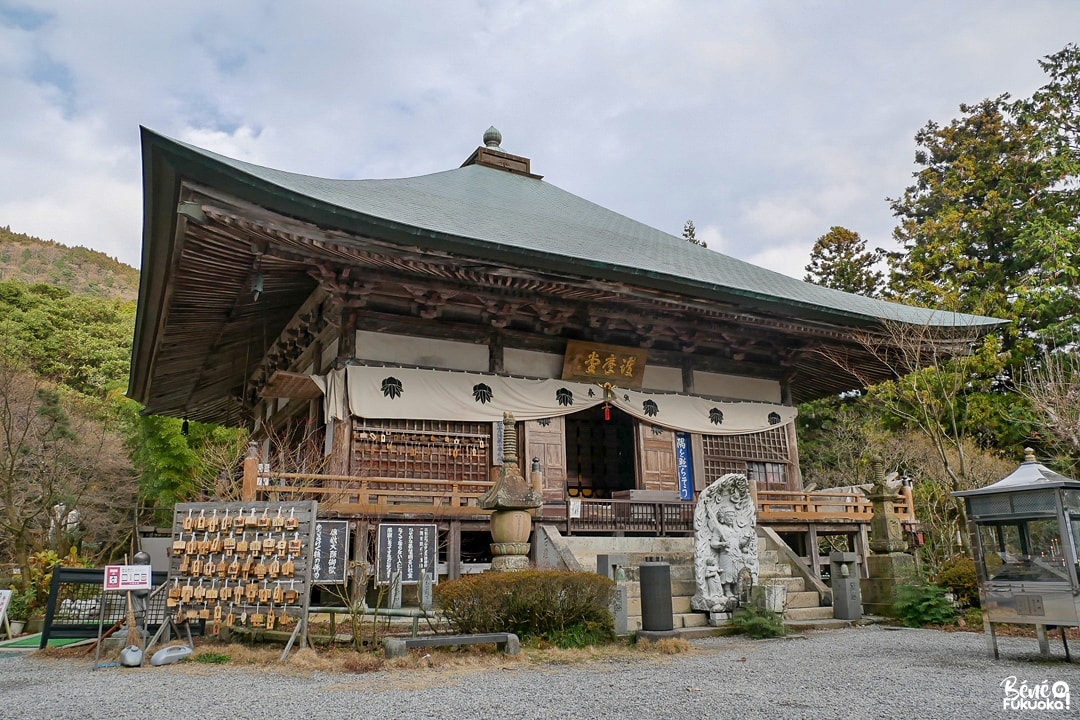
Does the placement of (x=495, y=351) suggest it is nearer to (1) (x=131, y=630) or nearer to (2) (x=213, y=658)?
(2) (x=213, y=658)

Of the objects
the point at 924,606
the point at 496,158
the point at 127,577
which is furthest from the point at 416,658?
the point at 496,158

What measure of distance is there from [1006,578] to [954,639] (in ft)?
6.28

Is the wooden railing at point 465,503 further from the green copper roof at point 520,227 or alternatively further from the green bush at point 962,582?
the green copper roof at point 520,227

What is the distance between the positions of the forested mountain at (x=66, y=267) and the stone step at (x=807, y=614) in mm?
59958

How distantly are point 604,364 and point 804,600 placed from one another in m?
5.14

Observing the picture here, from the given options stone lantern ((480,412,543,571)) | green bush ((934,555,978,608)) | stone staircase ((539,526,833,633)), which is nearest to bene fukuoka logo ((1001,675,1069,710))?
stone staircase ((539,526,833,633))

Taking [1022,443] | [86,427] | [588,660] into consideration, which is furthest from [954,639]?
[86,427]

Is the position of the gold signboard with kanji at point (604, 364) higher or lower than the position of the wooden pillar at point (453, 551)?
higher

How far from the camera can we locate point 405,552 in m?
9.55

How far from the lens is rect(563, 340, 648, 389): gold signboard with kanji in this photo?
13.1 m

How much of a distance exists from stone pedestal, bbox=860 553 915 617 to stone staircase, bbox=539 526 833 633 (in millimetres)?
862

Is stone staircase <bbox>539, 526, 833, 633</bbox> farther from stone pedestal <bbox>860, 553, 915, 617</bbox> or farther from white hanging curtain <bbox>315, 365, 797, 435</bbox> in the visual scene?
white hanging curtain <bbox>315, 365, 797, 435</bbox>

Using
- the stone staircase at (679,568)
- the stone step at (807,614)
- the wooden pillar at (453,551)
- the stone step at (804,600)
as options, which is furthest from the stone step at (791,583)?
the wooden pillar at (453,551)

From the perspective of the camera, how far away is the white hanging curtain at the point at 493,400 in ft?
37.1
